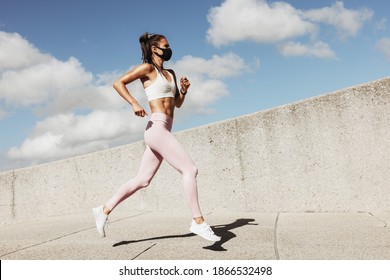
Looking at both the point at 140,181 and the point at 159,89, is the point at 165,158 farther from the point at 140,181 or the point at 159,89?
the point at 159,89

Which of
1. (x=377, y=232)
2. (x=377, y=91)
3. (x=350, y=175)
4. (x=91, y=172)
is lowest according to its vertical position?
(x=377, y=232)

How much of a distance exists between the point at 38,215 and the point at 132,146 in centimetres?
252

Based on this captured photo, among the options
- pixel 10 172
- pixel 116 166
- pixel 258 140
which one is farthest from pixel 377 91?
pixel 10 172

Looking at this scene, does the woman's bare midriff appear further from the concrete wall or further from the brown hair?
the concrete wall

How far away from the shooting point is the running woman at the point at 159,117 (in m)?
3.36

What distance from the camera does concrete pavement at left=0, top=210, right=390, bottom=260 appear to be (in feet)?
10.5

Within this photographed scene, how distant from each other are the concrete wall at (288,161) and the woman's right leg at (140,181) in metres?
2.46

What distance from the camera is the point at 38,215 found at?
7641 millimetres

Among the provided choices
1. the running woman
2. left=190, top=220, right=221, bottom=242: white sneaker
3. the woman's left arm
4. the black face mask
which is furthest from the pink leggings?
the black face mask

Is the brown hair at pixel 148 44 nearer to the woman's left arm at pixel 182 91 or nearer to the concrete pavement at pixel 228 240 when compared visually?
the woman's left arm at pixel 182 91

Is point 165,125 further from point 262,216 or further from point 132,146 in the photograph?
point 132,146

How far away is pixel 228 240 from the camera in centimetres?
371

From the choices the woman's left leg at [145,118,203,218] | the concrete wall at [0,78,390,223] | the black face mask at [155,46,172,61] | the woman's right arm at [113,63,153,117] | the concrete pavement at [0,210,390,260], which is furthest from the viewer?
the concrete wall at [0,78,390,223]
